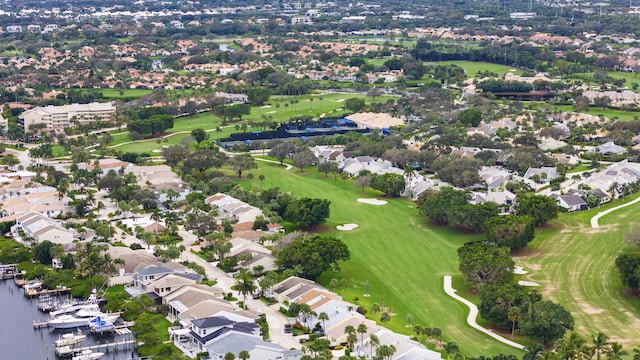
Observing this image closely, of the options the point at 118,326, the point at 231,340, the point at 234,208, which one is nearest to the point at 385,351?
the point at 231,340

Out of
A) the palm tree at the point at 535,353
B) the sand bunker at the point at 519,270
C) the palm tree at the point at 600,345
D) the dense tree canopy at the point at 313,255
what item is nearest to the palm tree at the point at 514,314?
the palm tree at the point at 535,353

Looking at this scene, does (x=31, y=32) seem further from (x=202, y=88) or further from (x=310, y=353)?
(x=310, y=353)

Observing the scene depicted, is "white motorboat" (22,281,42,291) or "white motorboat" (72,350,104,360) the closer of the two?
"white motorboat" (72,350,104,360)

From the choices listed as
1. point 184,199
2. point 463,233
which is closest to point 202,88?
point 184,199

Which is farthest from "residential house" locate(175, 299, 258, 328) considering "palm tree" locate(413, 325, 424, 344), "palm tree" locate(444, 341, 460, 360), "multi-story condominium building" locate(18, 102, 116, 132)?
"multi-story condominium building" locate(18, 102, 116, 132)

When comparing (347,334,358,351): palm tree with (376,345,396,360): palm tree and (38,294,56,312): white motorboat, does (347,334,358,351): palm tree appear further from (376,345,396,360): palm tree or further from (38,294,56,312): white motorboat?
(38,294,56,312): white motorboat

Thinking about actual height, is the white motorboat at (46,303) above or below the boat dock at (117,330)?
below

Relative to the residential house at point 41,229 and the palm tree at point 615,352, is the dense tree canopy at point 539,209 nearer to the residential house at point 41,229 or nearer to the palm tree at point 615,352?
the palm tree at point 615,352
